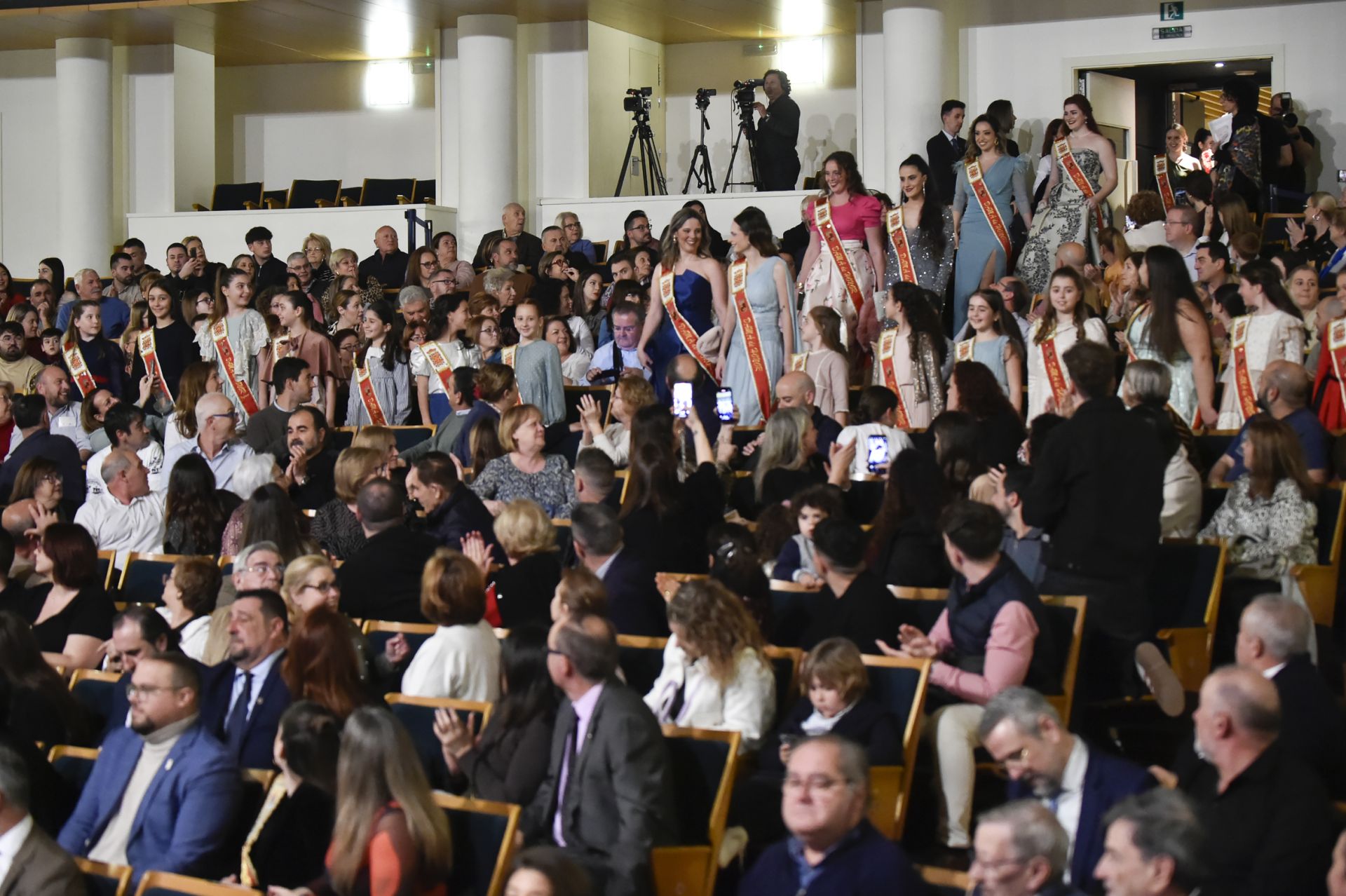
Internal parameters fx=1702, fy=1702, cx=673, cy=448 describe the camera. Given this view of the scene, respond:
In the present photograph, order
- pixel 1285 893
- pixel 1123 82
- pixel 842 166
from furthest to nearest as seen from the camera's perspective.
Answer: pixel 1123 82, pixel 842 166, pixel 1285 893

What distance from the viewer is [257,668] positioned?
15.0 ft

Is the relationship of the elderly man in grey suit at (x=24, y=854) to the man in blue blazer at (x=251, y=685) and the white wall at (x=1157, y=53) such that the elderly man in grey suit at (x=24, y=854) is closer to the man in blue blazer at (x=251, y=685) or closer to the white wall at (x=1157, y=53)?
the man in blue blazer at (x=251, y=685)

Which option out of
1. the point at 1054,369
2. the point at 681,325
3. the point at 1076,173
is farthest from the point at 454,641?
the point at 1076,173

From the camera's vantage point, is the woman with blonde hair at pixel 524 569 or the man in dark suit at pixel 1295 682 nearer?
the man in dark suit at pixel 1295 682

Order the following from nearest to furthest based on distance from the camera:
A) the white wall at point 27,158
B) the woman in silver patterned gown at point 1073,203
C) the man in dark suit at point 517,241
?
the woman in silver patterned gown at point 1073,203 < the man in dark suit at point 517,241 < the white wall at point 27,158

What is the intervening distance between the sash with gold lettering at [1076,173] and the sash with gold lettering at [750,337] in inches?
103

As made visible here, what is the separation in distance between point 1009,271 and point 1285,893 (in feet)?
23.4

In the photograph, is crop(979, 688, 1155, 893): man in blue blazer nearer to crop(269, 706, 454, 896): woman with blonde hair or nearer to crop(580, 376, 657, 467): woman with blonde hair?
crop(269, 706, 454, 896): woman with blonde hair

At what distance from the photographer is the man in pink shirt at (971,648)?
439cm

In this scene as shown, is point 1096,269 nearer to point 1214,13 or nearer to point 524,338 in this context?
point 524,338

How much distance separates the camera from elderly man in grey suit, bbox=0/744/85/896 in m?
3.79

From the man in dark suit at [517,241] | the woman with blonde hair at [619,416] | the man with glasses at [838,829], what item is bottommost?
the man with glasses at [838,829]

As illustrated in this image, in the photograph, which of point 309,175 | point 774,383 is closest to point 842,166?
point 774,383

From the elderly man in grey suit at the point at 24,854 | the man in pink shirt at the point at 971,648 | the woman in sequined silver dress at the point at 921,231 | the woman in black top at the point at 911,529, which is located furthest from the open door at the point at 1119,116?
the elderly man in grey suit at the point at 24,854
